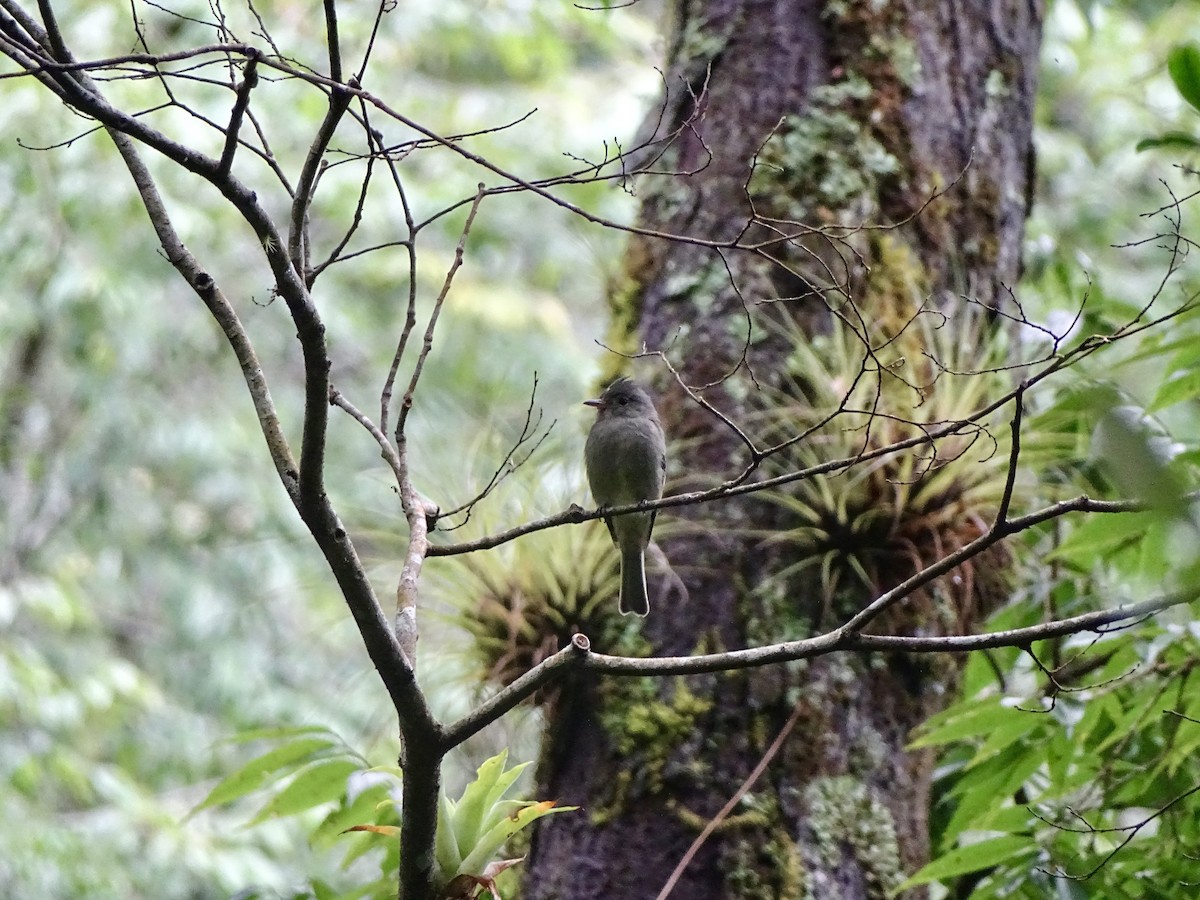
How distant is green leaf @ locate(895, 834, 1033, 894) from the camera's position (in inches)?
69.6

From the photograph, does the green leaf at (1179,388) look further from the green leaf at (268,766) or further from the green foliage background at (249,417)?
the green leaf at (268,766)

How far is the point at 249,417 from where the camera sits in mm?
7645

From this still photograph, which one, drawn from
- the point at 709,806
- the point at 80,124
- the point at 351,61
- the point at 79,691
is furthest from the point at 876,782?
the point at 351,61

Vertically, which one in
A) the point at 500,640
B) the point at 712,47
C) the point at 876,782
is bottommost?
the point at 876,782

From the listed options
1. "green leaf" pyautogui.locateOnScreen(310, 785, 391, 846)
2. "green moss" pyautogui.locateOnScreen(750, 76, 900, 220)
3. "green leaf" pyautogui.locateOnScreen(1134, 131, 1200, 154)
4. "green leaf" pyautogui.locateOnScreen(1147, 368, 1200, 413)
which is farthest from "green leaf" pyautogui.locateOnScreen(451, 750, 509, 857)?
"green moss" pyautogui.locateOnScreen(750, 76, 900, 220)

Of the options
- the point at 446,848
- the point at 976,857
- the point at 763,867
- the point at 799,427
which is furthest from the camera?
the point at 799,427

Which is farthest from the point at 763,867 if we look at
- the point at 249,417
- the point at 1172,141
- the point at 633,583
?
the point at 249,417

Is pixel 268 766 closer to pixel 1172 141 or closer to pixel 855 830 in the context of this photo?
pixel 855 830

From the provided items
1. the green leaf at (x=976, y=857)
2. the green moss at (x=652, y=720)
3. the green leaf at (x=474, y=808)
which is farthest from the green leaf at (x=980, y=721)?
the green leaf at (x=474, y=808)

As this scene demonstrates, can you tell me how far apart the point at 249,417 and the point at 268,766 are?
5982 mm

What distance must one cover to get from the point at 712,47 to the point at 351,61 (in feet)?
15.3

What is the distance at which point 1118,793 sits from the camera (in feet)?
6.72

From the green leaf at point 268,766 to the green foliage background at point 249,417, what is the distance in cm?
85

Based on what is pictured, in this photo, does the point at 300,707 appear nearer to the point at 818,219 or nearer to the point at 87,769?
the point at 87,769
